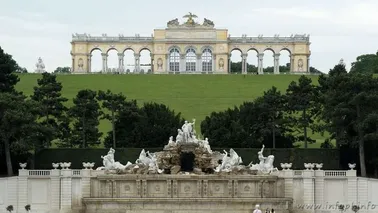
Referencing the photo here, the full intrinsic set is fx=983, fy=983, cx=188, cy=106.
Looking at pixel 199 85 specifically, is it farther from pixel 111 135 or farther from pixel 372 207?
pixel 372 207

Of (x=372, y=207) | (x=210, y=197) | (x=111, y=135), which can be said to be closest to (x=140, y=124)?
(x=111, y=135)

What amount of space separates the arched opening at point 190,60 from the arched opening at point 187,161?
63.3m

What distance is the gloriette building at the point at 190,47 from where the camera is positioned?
118 meters

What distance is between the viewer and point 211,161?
180 ft

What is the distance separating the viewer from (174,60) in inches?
4690

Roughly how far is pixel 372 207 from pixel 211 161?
9219 millimetres

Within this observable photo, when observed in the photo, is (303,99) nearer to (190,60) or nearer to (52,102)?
(52,102)

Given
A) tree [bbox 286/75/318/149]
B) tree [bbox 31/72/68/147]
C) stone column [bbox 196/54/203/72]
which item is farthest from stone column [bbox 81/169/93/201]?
stone column [bbox 196/54/203/72]

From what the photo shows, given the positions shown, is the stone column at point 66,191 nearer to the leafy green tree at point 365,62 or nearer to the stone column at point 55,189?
the stone column at point 55,189

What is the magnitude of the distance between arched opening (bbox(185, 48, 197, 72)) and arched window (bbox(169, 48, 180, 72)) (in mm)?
1086

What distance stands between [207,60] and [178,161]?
64.6m

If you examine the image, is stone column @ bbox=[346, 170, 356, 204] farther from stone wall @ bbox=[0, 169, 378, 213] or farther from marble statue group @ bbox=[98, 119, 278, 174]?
marble statue group @ bbox=[98, 119, 278, 174]

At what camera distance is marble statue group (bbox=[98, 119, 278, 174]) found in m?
53.8

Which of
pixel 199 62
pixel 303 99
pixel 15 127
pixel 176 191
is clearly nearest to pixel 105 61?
pixel 199 62
